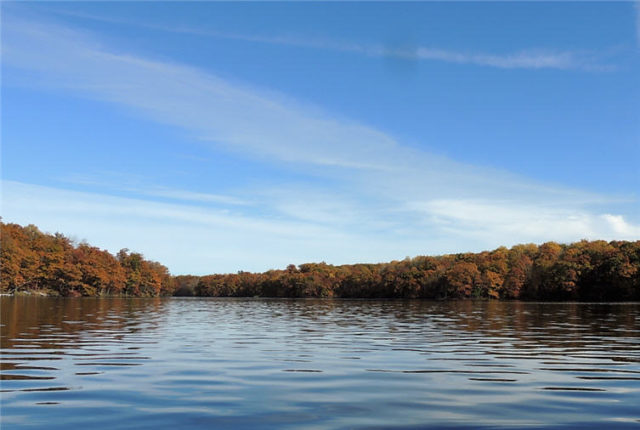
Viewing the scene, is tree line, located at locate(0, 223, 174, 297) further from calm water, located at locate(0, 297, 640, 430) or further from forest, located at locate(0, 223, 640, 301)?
calm water, located at locate(0, 297, 640, 430)

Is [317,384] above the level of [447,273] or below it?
below

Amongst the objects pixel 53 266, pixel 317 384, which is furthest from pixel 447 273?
pixel 317 384

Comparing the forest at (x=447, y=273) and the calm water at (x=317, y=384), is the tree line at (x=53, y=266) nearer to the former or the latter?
the forest at (x=447, y=273)

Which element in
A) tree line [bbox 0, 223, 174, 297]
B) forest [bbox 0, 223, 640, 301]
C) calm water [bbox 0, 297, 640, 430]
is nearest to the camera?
calm water [bbox 0, 297, 640, 430]

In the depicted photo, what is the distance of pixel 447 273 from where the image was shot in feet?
526

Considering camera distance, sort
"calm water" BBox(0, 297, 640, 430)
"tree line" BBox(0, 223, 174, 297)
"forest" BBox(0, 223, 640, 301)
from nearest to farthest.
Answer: "calm water" BBox(0, 297, 640, 430), "forest" BBox(0, 223, 640, 301), "tree line" BBox(0, 223, 174, 297)

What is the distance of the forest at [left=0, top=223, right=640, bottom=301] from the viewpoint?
4914 inches

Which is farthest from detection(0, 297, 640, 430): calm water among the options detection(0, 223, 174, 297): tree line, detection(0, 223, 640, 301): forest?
detection(0, 223, 174, 297): tree line

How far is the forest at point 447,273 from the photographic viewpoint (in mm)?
124812

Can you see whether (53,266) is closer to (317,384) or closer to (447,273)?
(447,273)

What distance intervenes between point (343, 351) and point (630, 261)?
121m

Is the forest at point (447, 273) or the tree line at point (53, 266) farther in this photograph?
the tree line at point (53, 266)

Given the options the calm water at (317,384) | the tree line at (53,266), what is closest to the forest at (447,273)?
the tree line at (53,266)

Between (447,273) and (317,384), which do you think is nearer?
(317,384)
